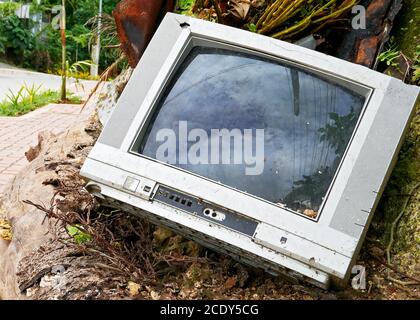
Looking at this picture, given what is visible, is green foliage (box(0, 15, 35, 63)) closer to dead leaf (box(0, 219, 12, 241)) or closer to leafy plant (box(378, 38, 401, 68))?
dead leaf (box(0, 219, 12, 241))

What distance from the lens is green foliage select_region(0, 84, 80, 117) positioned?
30.3 ft

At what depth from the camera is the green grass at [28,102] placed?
919 cm

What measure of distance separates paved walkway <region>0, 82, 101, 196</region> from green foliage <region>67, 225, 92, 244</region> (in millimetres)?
2827

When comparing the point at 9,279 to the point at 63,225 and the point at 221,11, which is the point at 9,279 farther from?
the point at 221,11

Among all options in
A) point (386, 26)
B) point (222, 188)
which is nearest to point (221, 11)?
point (386, 26)

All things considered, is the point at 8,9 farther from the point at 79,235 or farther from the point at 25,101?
the point at 79,235

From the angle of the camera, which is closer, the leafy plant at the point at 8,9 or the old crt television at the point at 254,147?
the old crt television at the point at 254,147

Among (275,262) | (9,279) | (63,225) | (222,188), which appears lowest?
(9,279)

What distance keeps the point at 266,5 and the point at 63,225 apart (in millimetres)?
1421

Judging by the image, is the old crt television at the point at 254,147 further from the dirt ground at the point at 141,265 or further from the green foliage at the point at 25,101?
the green foliage at the point at 25,101

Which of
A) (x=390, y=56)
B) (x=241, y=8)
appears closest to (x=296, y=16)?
(x=241, y=8)

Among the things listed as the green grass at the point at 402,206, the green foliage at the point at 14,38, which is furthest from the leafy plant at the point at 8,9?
the green grass at the point at 402,206

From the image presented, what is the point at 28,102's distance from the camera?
32.7 ft

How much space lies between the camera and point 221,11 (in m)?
2.96
